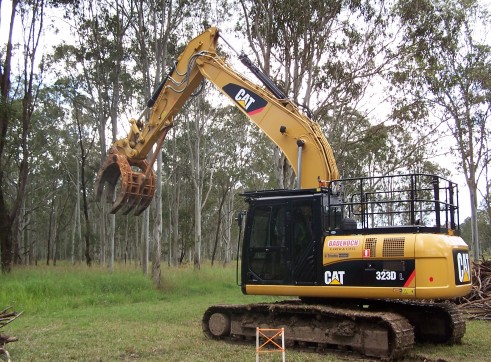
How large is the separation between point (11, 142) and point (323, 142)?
18.7 m

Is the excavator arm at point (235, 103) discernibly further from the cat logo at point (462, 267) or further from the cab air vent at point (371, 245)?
the cat logo at point (462, 267)

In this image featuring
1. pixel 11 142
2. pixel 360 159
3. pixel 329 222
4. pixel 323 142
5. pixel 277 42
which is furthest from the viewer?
pixel 360 159

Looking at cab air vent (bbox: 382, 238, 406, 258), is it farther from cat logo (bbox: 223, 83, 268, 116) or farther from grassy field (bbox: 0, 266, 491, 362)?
cat logo (bbox: 223, 83, 268, 116)

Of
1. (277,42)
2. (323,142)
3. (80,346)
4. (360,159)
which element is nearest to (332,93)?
(277,42)

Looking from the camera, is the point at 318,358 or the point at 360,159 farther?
the point at 360,159

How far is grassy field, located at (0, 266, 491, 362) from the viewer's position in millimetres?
8508

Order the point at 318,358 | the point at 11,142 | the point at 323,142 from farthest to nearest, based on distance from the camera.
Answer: the point at 11,142
the point at 323,142
the point at 318,358

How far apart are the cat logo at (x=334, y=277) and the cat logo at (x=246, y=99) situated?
3.58 m

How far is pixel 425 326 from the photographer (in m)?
9.77

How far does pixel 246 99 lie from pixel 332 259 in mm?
3860

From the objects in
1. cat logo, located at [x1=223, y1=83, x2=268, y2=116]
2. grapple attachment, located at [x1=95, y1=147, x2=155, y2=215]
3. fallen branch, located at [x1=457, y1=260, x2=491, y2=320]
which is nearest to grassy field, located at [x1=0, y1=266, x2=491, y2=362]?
fallen branch, located at [x1=457, y1=260, x2=491, y2=320]

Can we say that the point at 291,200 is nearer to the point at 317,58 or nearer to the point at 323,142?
the point at 323,142

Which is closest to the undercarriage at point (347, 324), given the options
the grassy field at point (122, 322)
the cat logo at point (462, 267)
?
the grassy field at point (122, 322)

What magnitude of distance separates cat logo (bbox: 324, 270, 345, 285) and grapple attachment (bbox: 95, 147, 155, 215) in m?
5.46
